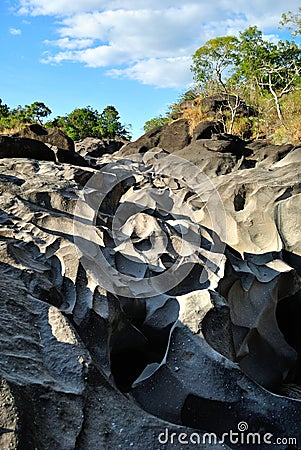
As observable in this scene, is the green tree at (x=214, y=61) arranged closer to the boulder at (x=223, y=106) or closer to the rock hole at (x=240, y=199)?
the boulder at (x=223, y=106)

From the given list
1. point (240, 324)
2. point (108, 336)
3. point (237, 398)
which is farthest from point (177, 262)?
point (237, 398)

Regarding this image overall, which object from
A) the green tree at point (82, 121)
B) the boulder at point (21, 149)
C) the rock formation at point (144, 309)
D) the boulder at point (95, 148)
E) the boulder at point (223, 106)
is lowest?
the rock formation at point (144, 309)

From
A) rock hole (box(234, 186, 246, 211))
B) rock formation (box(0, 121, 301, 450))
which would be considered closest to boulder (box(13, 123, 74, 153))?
rock formation (box(0, 121, 301, 450))

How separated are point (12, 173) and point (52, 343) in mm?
2926

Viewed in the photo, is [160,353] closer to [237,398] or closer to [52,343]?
[237,398]

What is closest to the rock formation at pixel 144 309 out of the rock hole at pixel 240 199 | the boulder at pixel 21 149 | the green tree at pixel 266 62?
the rock hole at pixel 240 199

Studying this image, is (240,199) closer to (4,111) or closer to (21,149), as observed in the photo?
(21,149)

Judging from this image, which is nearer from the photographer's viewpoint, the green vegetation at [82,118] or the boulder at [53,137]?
the boulder at [53,137]

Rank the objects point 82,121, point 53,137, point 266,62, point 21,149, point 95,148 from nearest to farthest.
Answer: point 21,149, point 53,137, point 95,148, point 266,62, point 82,121

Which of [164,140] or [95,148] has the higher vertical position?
[95,148]

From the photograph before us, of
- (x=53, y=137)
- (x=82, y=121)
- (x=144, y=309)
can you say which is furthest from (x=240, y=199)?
(x=82, y=121)

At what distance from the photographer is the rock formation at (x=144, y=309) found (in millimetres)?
2164

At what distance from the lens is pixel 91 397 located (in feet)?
7.27

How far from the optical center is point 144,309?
3586mm
